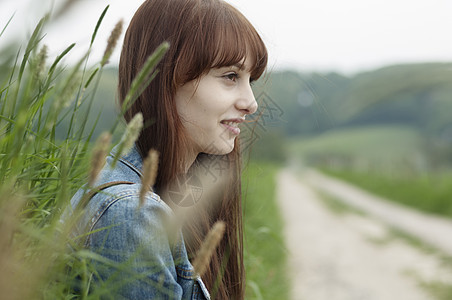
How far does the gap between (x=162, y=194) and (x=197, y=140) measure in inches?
8.3

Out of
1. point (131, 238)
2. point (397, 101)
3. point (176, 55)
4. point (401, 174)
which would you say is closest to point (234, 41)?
point (176, 55)

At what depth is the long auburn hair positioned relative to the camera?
4.72 feet

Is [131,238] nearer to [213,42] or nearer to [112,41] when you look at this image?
[112,41]

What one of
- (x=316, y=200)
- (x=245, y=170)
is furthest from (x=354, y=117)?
(x=245, y=170)

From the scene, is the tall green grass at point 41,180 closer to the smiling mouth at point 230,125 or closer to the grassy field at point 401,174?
the smiling mouth at point 230,125

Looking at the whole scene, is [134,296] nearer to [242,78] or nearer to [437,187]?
[242,78]

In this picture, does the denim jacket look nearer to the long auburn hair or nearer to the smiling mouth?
the long auburn hair

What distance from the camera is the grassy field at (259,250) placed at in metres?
2.48

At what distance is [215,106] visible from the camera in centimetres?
147

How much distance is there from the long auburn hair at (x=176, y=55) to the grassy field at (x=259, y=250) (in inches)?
21.5

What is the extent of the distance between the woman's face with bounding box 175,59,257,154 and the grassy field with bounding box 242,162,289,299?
448mm

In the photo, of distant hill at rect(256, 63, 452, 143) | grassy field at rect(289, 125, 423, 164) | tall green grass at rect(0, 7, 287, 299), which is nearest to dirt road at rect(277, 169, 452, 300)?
tall green grass at rect(0, 7, 287, 299)

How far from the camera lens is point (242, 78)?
1574mm

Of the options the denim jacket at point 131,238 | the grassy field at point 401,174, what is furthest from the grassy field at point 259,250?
the grassy field at point 401,174
